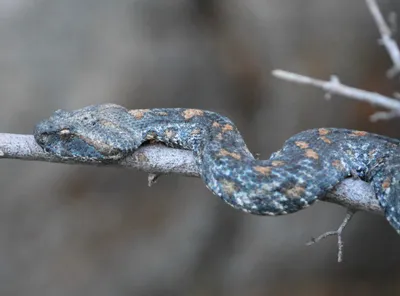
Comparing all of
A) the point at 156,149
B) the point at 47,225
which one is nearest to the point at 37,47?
the point at 47,225

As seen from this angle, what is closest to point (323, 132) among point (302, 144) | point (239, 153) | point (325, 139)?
point (325, 139)

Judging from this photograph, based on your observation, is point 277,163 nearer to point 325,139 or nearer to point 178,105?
point 325,139

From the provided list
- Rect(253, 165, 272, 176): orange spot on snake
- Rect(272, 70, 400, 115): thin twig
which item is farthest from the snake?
Rect(272, 70, 400, 115): thin twig

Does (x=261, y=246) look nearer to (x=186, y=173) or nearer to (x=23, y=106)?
(x=23, y=106)

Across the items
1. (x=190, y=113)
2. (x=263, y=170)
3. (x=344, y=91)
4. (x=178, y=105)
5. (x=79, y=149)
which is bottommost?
(x=178, y=105)

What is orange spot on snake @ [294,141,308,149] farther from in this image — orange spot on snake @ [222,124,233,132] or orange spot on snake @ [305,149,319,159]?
orange spot on snake @ [222,124,233,132]

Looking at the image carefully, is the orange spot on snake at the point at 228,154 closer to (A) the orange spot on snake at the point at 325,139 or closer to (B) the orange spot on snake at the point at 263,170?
(B) the orange spot on snake at the point at 263,170

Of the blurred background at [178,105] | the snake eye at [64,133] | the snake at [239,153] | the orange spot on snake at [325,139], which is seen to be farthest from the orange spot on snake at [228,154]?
the blurred background at [178,105]
